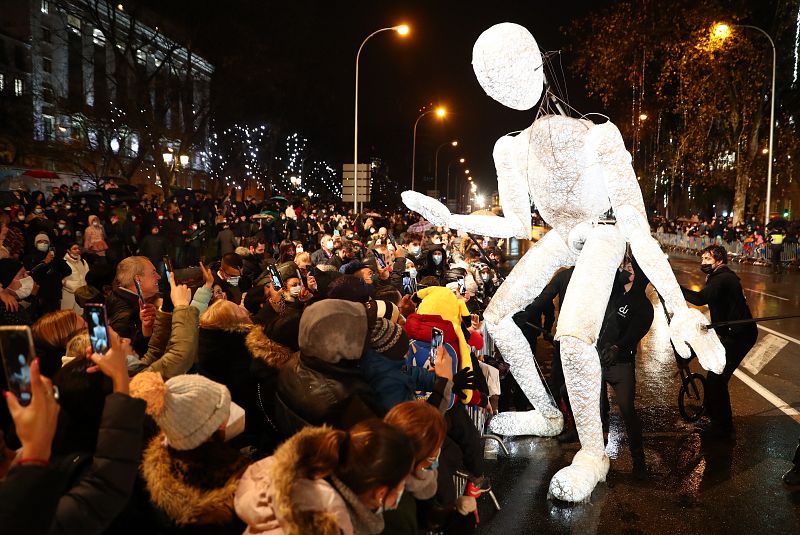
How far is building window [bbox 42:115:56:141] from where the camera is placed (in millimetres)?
41731

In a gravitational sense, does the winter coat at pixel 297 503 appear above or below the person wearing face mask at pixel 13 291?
below

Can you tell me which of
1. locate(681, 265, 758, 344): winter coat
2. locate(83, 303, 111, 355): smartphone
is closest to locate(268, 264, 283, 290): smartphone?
locate(83, 303, 111, 355): smartphone

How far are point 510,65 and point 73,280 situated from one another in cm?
708

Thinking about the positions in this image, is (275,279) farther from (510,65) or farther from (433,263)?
(433,263)

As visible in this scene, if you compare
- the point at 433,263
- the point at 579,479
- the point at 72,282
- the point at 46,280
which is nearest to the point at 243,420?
the point at 579,479

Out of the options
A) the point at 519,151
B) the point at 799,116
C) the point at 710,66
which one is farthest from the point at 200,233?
the point at 799,116

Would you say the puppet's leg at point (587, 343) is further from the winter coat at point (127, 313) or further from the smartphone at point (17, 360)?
the smartphone at point (17, 360)

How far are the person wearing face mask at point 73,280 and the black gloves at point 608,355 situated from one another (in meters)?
6.99

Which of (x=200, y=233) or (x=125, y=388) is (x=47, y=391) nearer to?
(x=125, y=388)

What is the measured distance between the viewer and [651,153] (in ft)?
138

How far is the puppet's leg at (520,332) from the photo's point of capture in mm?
5734

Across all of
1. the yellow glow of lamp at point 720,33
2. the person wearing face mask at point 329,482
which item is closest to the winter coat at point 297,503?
the person wearing face mask at point 329,482

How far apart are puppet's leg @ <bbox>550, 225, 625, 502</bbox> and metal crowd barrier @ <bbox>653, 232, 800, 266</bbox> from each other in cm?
1923

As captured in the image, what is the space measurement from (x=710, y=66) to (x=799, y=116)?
20.6ft
